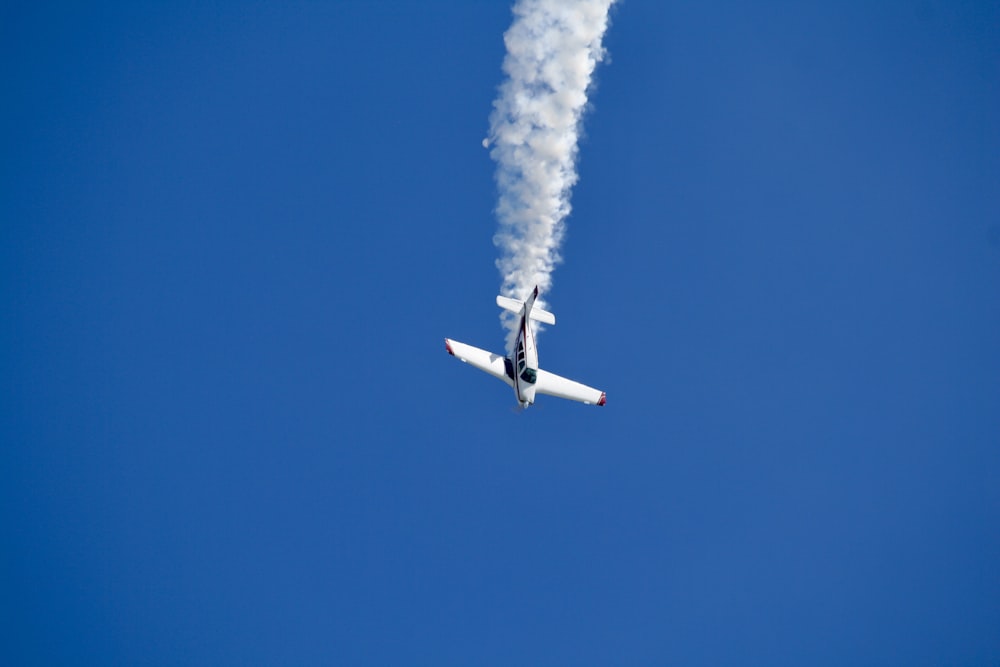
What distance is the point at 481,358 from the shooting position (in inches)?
1489

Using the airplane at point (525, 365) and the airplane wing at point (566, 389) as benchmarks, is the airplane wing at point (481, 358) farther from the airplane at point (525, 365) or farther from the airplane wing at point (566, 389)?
the airplane wing at point (566, 389)

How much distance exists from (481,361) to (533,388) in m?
3.21

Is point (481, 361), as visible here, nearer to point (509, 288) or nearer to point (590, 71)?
point (509, 288)

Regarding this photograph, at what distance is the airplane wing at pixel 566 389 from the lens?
124 ft

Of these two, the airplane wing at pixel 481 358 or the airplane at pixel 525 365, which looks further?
the airplane wing at pixel 481 358

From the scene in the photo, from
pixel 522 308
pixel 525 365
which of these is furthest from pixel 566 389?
pixel 522 308

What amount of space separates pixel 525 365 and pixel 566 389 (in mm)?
4148

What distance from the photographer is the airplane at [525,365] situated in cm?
3575

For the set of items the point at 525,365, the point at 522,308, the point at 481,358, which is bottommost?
the point at 525,365

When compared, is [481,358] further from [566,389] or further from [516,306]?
[566,389]

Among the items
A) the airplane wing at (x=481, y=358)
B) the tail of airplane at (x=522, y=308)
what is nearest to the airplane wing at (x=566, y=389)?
the airplane wing at (x=481, y=358)

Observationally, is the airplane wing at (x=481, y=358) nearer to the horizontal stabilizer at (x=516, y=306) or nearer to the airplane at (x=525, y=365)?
the airplane at (x=525, y=365)

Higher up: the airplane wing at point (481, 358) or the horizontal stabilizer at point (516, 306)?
the horizontal stabilizer at point (516, 306)

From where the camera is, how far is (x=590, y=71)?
34.4 m
